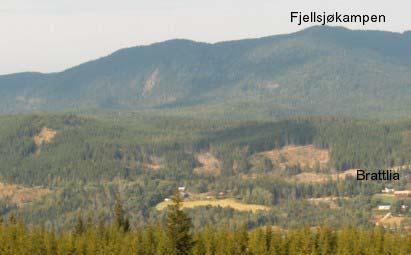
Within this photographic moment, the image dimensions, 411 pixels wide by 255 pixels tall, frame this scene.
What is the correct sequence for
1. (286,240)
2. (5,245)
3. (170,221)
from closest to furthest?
(170,221), (5,245), (286,240)

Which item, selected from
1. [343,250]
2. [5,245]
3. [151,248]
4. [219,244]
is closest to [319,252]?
[343,250]

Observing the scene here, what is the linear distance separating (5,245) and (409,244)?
82689 mm

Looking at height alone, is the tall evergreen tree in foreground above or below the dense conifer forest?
above

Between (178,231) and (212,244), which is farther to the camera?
(212,244)

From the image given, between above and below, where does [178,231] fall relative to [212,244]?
above

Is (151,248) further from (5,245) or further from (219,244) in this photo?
(5,245)

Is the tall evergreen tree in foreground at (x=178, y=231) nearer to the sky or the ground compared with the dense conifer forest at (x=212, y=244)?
nearer to the sky

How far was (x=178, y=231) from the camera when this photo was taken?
14775 centimetres

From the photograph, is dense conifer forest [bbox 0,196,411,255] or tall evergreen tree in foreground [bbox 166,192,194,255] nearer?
tall evergreen tree in foreground [bbox 166,192,194,255]

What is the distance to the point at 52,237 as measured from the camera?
652 ft

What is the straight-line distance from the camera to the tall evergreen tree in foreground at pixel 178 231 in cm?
14625

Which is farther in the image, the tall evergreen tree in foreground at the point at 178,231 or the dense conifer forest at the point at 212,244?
the dense conifer forest at the point at 212,244

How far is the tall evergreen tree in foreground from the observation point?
146m

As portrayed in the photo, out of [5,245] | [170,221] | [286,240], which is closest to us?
[170,221]
